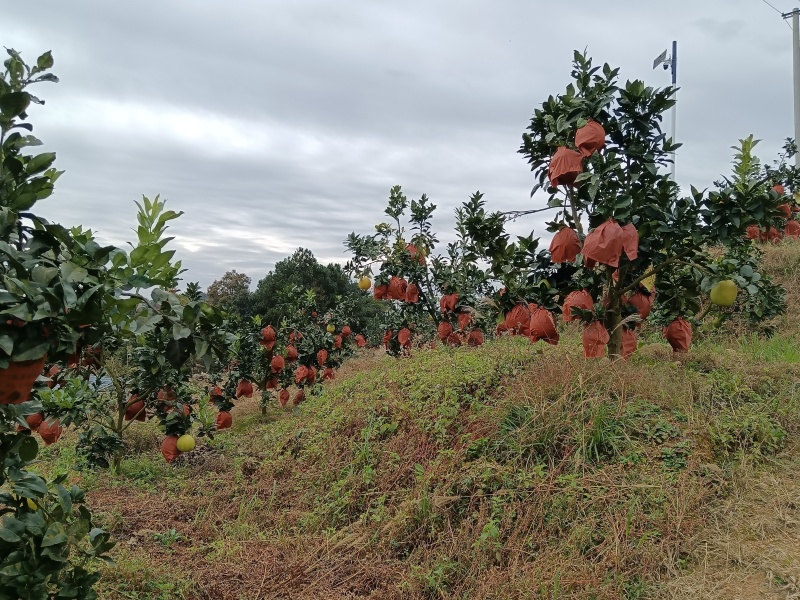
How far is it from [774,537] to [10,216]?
→ 3.54 metres

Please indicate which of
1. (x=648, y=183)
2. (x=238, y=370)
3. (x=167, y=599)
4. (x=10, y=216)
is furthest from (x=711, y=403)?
(x=238, y=370)

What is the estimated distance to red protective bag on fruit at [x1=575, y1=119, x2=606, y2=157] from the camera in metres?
3.94

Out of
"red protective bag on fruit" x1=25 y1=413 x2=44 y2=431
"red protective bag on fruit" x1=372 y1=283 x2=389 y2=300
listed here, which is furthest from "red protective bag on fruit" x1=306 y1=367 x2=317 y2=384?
"red protective bag on fruit" x1=25 y1=413 x2=44 y2=431

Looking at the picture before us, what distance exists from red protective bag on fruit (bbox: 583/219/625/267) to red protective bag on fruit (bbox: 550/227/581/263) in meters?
0.43

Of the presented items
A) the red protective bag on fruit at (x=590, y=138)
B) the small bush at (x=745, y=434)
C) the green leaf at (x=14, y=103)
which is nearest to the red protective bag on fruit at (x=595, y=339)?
the small bush at (x=745, y=434)

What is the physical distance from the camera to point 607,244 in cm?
361

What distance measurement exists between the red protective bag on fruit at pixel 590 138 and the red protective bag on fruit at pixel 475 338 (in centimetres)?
328

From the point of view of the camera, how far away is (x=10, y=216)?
143 centimetres

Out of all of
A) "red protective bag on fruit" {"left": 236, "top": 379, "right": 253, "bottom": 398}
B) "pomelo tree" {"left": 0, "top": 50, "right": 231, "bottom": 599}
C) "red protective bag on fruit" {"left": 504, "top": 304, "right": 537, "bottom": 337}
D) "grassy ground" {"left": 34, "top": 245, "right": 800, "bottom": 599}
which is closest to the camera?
"pomelo tree" {"left": 0, "top": 50, "right": 231, "bottom": 599}

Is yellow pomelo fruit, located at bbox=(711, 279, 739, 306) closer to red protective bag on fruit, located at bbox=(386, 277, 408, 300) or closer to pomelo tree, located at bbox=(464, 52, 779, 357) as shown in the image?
pomelo tree, located at bbox=(464, 52, 779, 357)

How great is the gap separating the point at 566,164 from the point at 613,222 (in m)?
0.60

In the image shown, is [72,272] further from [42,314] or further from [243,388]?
[243,388]

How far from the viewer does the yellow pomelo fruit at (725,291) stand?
11.8ft

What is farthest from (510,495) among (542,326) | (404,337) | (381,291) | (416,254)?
→ (404,337)
